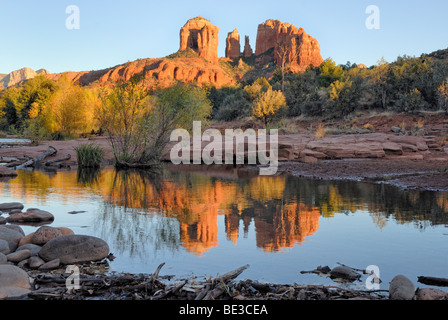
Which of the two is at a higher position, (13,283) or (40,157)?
(40,157)

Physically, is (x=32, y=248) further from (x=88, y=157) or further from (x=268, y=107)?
(x=268, y=107)

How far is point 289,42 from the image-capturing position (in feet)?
351

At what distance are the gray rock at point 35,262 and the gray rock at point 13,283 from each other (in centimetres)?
57

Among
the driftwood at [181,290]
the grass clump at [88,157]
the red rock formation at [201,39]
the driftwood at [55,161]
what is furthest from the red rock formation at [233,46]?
the driftwood at [181,290]

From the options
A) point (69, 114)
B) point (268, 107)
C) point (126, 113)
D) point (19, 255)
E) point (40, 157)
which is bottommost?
point (19, 255)

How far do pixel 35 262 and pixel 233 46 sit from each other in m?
127

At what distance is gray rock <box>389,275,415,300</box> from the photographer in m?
3.17

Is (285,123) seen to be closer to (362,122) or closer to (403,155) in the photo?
(362,122)

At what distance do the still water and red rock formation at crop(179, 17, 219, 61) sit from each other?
355ft

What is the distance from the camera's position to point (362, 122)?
25781 millimetres

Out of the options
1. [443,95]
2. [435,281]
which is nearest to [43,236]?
[435,281]

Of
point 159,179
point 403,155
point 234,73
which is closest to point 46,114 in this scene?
point 159,179

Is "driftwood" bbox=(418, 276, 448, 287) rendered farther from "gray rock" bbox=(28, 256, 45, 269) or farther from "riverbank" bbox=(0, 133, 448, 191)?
"riverbank" bbox=(0, 133, 448, 191)

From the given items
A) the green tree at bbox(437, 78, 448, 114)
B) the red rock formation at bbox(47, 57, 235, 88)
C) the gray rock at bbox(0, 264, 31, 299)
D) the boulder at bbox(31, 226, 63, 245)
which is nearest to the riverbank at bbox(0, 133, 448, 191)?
the green tree at bbox(437, 78, 448, 114)
